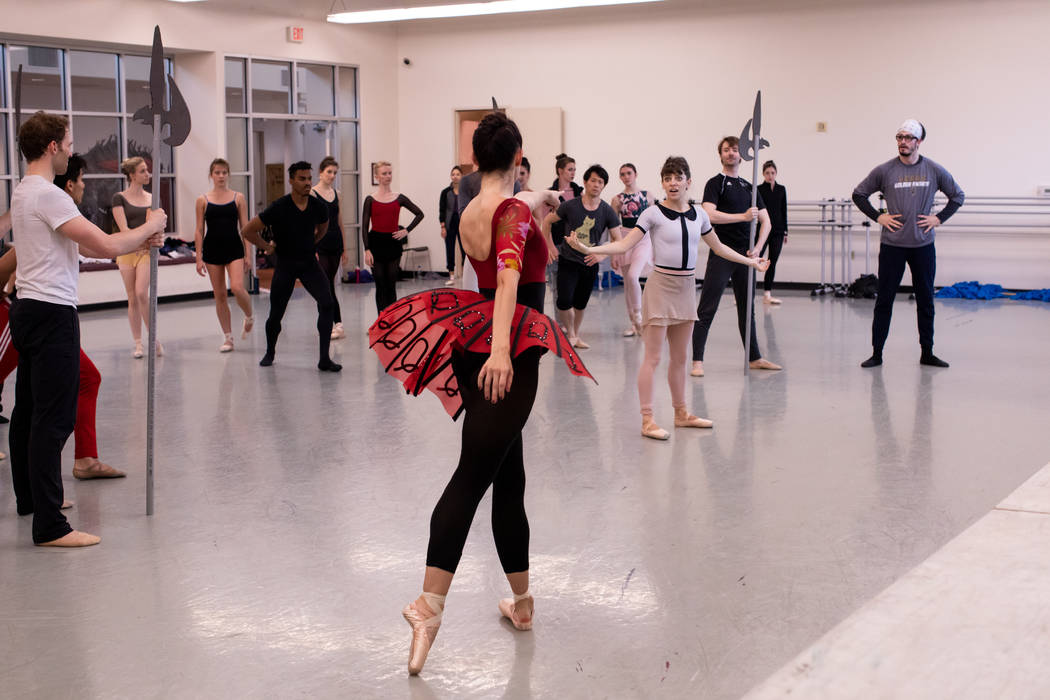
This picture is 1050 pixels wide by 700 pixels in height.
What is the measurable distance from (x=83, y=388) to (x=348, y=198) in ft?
39.2

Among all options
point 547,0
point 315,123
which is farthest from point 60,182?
point 315,123

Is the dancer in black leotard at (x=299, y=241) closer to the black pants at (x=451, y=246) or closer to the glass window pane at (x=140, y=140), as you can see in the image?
the black pants at (x=451, y=246)

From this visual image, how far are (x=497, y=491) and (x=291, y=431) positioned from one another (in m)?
3.20

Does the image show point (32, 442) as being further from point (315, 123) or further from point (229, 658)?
point (315, 123)

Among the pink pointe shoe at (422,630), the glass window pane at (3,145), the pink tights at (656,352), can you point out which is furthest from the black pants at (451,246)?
the pink pointe shoe at (422,630)

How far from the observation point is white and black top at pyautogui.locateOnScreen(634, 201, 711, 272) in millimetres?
6098

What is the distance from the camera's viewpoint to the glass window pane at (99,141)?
1355 cm

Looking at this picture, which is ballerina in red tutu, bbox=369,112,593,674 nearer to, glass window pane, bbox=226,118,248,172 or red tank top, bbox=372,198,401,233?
red tank top, bbox=372,198,401,233

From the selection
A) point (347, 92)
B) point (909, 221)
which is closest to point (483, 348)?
point (909, 221)

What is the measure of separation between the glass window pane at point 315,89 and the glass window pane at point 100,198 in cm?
296

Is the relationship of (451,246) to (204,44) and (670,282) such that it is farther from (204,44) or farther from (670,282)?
(670,282)

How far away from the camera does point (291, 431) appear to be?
6.36 meters

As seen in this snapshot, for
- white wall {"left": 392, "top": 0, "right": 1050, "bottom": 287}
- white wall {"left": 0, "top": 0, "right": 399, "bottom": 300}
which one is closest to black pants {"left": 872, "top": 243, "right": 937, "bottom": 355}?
white wall {"left": 392, "top": 0, "right": 1050, "bottom": 287}

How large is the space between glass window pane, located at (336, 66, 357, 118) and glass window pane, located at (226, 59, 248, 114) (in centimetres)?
183
